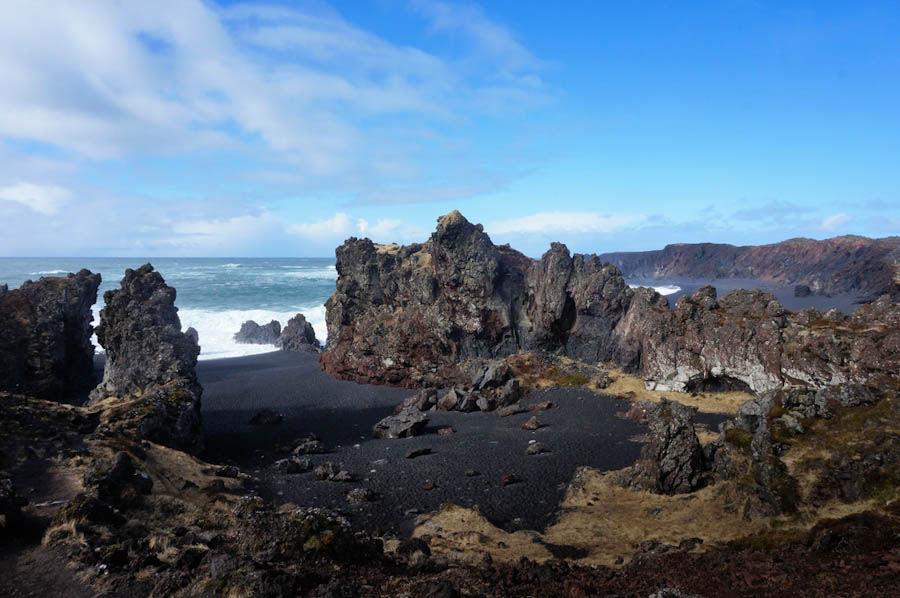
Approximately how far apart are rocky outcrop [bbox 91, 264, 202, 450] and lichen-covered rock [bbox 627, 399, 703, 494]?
76.7 feet

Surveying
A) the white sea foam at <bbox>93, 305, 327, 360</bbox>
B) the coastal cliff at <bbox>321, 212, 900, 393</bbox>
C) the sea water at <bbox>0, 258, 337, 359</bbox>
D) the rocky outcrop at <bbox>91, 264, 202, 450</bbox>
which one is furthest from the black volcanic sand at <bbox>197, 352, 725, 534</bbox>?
the sea water at <bbox>0, 258, 337, 359</bbox>

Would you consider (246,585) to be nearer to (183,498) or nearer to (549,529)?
(183,498)

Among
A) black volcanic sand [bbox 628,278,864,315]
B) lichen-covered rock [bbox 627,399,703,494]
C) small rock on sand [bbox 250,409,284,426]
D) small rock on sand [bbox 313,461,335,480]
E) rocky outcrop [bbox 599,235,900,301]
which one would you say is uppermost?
rocky outcrop [bbox 599,235,900,301]

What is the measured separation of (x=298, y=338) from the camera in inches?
2662

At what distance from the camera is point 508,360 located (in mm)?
44812

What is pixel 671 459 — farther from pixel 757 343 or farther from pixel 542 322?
pixel 542 322

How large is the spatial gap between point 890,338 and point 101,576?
35548 millimetres

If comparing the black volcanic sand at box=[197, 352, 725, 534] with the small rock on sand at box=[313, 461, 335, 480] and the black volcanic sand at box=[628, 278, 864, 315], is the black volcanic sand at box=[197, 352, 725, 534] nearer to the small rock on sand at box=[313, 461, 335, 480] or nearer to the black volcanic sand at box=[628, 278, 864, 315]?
the small rock on sand at box=[313, 461, 335, 480]

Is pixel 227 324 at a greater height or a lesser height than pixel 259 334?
greater

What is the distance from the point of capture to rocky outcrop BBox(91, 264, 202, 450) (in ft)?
89.6

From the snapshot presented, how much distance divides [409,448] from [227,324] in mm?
67157

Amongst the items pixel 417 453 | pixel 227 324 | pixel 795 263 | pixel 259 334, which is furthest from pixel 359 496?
pixel 795 263

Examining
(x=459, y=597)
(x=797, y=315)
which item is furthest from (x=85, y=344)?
(x=797, y=315)

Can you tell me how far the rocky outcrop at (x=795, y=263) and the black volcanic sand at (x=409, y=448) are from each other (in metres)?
69.8
